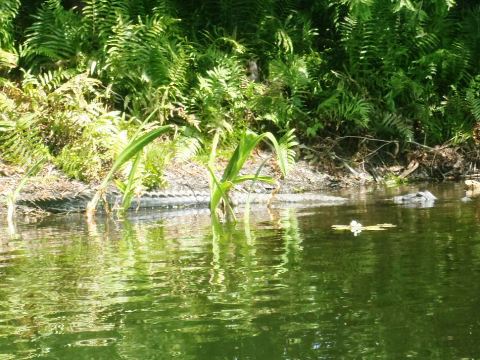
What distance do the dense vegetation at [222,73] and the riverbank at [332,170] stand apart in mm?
221

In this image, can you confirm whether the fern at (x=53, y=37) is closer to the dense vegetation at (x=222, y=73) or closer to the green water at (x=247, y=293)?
the dense vegetation at (x=222, y=73)

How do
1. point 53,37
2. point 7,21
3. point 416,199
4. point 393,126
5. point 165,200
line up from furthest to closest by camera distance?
point 393,126, point 53,37, point 7,21, point 165,200, point 416,199

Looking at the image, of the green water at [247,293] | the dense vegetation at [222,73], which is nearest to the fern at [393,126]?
the dense vegetation at [222,73]

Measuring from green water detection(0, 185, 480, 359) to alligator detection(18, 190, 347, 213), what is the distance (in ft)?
6.78

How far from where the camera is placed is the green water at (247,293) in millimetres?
2812

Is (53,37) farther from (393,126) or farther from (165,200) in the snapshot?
(393,126)

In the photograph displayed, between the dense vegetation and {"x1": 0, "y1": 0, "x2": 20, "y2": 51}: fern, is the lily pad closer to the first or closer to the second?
the dense vegetation

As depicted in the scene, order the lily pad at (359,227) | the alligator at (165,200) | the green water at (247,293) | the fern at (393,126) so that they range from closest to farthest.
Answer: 1. the green water at (247,293)
2. the lily pad at (359,227)
3. the alligator at (165,200)
4. the fern at (393,126)

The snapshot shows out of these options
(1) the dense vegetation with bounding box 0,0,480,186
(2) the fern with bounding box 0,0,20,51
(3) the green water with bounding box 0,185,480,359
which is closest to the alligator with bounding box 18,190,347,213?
(1) the dense vegetation with bounding box 0,0,480,186

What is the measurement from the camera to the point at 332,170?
10.8 m

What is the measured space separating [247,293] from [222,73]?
7.20 m

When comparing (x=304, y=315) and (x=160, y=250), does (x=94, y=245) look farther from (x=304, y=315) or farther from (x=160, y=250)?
(x=304, y=315)

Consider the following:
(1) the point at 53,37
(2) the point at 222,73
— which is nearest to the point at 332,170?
(2) the point at 222,73

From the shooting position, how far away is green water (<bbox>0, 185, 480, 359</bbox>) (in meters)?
2.81
